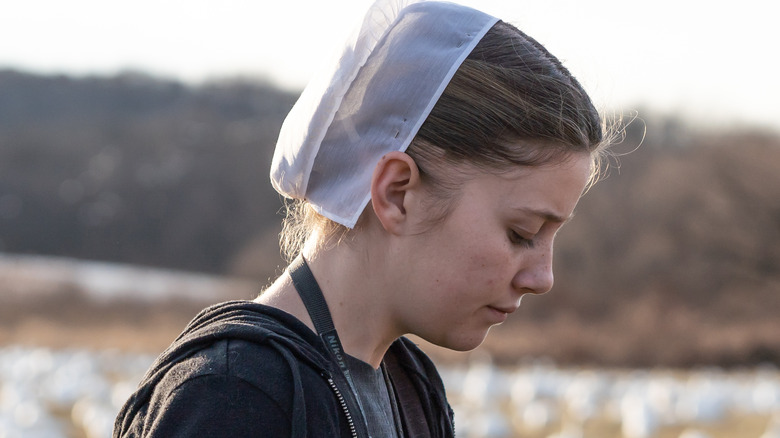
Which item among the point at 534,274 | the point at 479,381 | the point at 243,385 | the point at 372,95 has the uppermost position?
the point at 372,95

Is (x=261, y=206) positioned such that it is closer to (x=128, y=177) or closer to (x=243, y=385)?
(x=128, y=177)

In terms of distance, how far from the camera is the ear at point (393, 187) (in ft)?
3.26

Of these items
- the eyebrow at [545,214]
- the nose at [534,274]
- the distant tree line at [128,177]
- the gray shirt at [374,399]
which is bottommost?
the distant tree line at [128,177]

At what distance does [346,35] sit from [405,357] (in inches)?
17.7

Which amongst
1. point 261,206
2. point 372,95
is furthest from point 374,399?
point 261,206

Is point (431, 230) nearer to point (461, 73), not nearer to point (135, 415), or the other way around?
point (461, 73)

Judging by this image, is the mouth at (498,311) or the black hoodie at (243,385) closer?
the black hoodie at (243,385)

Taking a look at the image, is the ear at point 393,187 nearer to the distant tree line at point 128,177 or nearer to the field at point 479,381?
the field at point 479,381

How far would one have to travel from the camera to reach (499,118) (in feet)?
3.26

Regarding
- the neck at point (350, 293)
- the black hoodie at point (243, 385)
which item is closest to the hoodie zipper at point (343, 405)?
the black hoodie at point (243, 385)

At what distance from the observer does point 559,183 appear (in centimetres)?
101

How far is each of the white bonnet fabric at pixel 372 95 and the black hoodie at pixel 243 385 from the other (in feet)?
0.55

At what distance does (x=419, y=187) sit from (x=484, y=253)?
0.35 ft

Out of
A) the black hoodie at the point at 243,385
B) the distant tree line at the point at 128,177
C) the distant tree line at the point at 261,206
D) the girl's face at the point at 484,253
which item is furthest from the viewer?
the distant tree line at the point at 128,177
